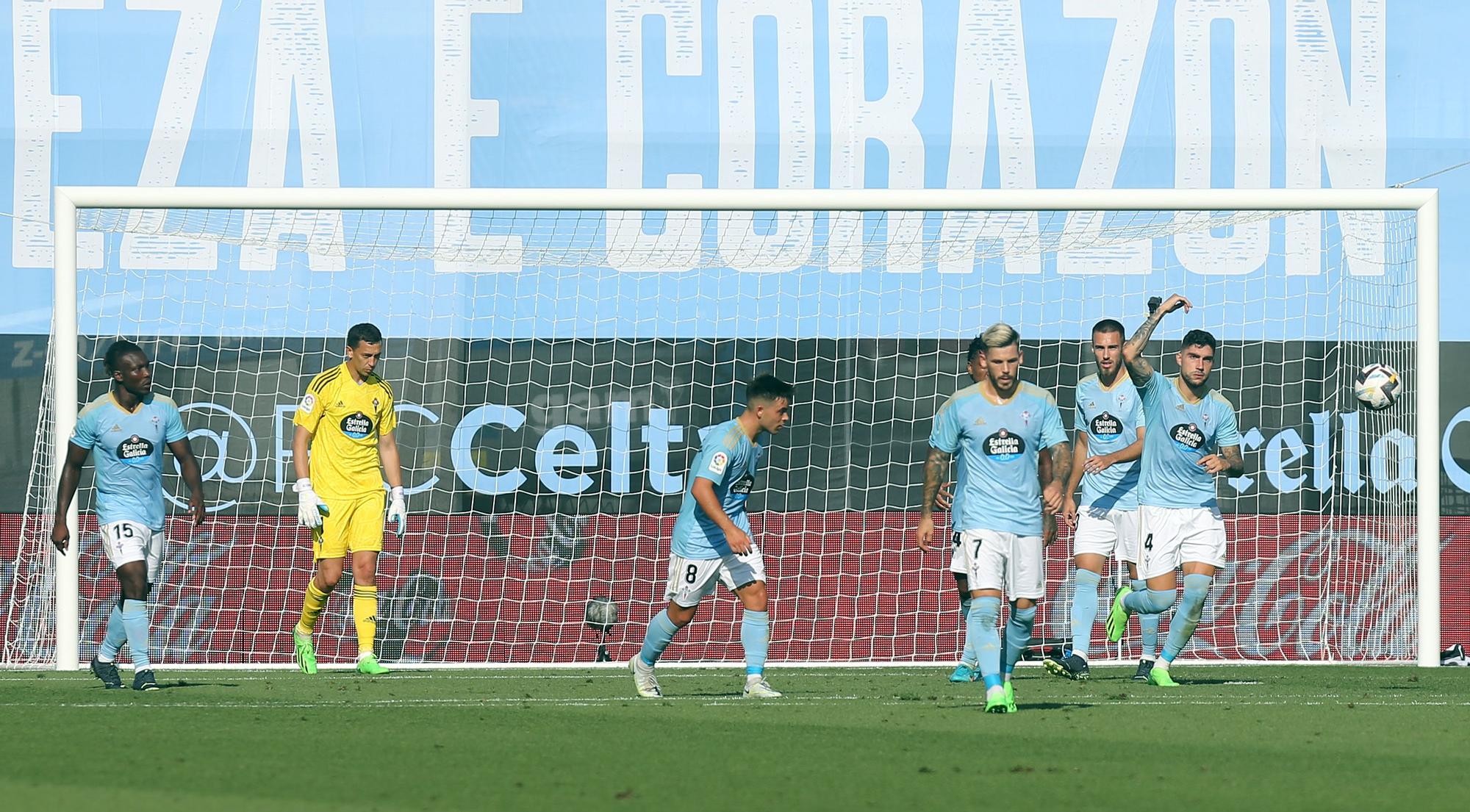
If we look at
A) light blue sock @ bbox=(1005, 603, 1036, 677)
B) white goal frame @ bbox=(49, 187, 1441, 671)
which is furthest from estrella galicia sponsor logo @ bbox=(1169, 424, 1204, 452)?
white goal frame @ bbox=(49, 187, 1441, 671)

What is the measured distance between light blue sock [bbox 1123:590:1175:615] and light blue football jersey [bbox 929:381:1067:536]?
7.19 ft

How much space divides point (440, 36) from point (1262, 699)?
37.9 feet

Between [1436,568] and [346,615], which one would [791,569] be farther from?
[1436,568]

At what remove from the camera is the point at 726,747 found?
5691 millimetres

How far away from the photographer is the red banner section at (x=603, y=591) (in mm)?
12867

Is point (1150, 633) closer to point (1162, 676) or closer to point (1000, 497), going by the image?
point (1162, 676)

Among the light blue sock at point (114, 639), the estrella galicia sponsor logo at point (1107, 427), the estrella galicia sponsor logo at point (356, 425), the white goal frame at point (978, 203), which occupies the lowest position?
the light blue sock at point (114, 639)

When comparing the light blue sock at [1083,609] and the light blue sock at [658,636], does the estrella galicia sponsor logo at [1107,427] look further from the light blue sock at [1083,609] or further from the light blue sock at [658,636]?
the light blue sock at [658,636]

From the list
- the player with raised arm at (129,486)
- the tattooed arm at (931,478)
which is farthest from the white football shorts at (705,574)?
the player with raised arm at (129,486)

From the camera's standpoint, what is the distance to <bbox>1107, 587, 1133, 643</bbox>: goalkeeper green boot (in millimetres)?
9445

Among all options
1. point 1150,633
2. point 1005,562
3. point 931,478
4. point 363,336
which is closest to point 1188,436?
point 1150,633

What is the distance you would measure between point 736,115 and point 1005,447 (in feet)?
34.2

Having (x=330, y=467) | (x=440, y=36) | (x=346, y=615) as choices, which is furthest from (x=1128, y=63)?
(x=330, y=467)

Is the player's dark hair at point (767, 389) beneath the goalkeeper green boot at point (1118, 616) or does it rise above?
above
